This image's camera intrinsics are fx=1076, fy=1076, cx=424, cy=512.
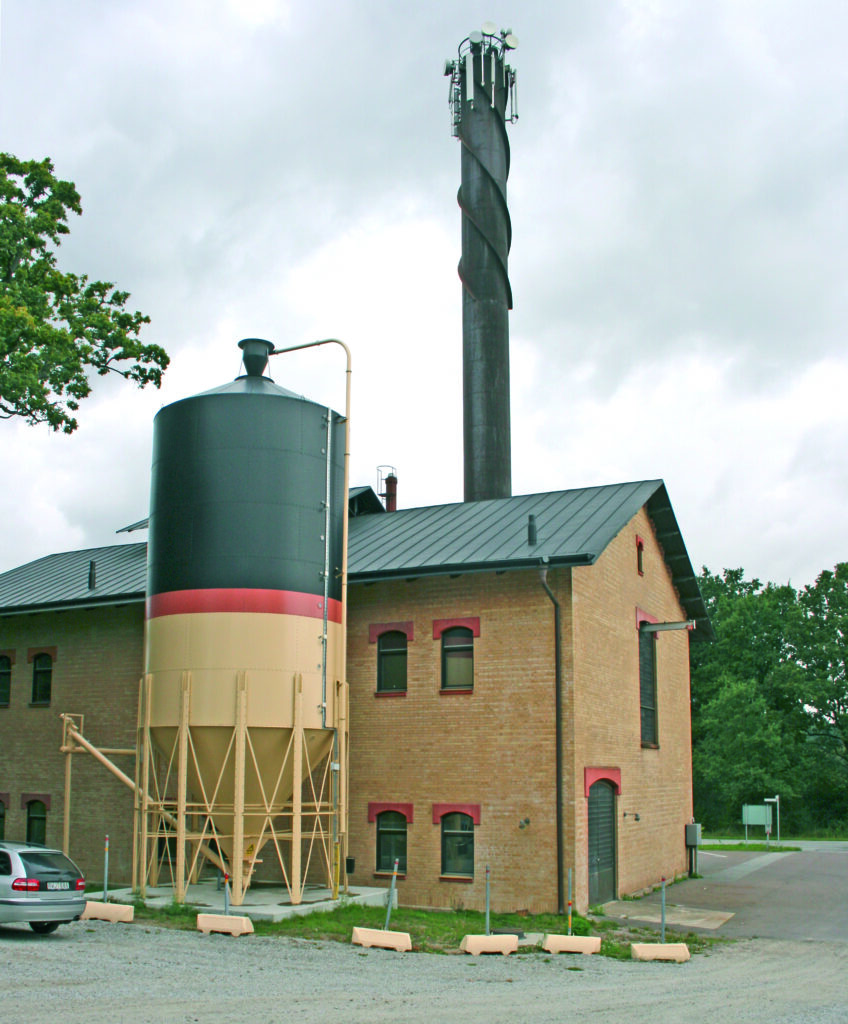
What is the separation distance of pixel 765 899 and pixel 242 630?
44.6 feet

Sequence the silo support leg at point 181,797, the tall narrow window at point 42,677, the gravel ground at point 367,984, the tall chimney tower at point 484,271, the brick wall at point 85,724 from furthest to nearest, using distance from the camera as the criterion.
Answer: the tall chimney tower at point 484,271, the tall narrow window at point 42,677, the brick wall at point 85,724, the silo support leg at point 181,797, the gravel ground at point 367,984

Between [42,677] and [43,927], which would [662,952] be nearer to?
[43,927]

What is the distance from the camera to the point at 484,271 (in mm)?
36094

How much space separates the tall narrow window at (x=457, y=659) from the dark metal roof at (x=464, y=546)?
55.4 inches

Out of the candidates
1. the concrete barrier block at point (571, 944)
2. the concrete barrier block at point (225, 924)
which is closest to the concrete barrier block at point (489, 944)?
the concrete barrier block at point (571, 944)

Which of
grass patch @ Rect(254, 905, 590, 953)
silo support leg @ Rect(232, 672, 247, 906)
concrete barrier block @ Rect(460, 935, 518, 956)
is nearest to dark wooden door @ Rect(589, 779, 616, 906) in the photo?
grass patch @ Rect(254, 905, 590, 953)

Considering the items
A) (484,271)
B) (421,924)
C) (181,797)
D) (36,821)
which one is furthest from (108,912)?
(484,271)

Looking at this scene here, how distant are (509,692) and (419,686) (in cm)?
205

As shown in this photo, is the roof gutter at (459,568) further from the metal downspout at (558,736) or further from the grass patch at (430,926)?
the grass patch at (430,926)

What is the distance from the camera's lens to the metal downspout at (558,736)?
19547 mm

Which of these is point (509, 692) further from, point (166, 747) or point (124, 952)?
point (124, 952)

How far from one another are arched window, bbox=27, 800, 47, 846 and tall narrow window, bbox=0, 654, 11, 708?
2.81 metres

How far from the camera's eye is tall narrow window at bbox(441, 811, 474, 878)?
20.7 meters

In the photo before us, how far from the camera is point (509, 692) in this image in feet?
68.7
